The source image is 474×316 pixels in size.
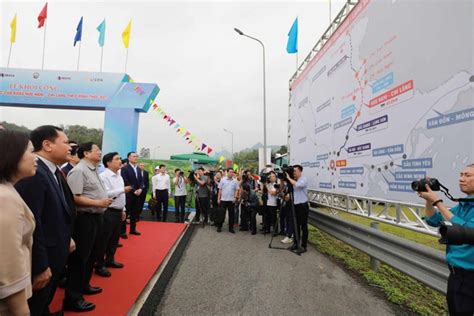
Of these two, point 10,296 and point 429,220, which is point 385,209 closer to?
point 429,220

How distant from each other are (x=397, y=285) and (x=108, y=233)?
12.5 ft

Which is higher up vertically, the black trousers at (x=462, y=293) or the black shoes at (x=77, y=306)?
the black trousers at (x=462, y=293)

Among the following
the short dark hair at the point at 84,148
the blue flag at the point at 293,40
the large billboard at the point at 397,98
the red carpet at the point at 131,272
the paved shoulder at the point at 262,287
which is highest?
the blue flag at the point at 293,40

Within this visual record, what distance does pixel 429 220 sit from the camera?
2.04 m

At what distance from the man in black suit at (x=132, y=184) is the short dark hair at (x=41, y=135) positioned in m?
3.53

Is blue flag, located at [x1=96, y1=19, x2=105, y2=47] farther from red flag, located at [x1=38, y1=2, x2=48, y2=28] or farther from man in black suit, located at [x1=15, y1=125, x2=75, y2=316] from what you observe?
man in black suit, located at [x1=15, y1=125, x2=75, y2=316]

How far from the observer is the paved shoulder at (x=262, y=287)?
280 cm

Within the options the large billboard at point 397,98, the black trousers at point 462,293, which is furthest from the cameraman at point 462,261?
the large billboard at point 397,98

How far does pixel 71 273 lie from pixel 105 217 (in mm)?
886

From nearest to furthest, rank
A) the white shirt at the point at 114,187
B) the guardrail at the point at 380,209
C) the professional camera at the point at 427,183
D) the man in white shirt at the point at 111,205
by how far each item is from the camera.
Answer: the professional camera at the point at 427,183 → the guardrail at the point at 380,209 → the man in white shirt at the point at 111,205 → the white shirt at the point at 114,187

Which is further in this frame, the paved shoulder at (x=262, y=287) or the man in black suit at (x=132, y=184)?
the man in black suit at (x=132, y=184)

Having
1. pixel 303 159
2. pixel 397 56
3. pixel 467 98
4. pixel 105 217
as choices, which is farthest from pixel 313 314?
pixel 303 159

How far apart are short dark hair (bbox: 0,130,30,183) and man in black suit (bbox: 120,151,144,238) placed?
428cm

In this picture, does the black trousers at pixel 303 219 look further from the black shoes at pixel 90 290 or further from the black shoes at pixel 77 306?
the black shoes at pixel 77 306
